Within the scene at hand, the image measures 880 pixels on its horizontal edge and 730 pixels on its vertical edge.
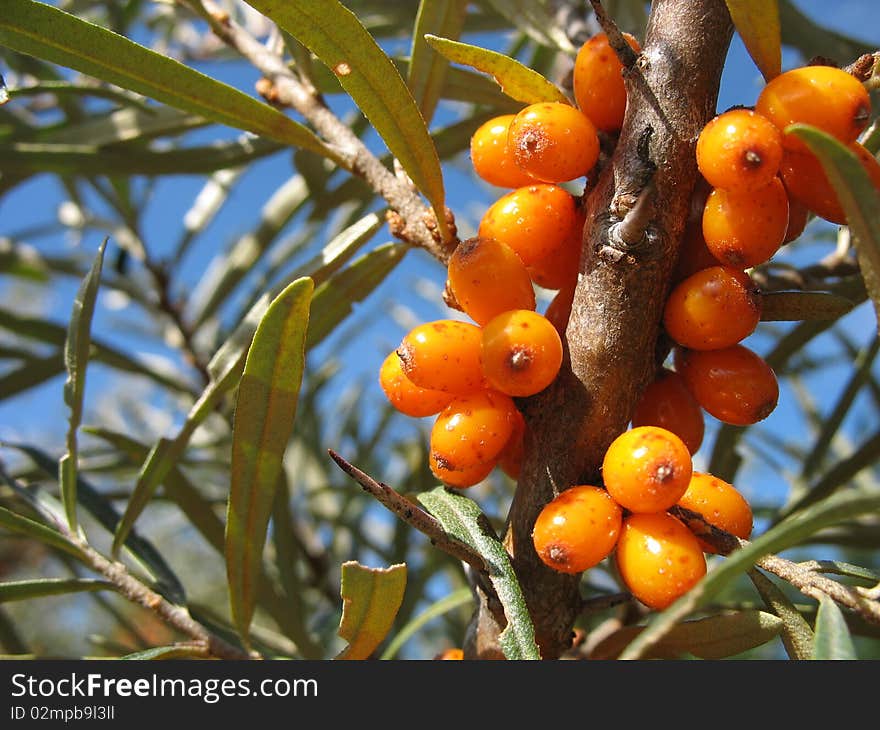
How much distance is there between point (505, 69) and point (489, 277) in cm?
24

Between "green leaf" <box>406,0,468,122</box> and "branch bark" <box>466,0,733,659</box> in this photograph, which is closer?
"branch bark" <box>466,0,733,659</box>

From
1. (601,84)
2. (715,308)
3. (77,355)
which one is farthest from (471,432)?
(77,355)

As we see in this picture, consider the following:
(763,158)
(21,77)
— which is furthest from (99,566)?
(21,77)

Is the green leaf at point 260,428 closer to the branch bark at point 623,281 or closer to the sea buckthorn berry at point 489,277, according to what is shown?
the sea buckthorn berry at point 489,277

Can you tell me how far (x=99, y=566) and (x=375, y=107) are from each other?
73 cm

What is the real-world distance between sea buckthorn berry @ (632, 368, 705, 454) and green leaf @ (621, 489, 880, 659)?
310 millimetres

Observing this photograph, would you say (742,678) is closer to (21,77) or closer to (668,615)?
(668,615)

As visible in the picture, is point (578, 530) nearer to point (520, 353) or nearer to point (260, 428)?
point (520, 353)

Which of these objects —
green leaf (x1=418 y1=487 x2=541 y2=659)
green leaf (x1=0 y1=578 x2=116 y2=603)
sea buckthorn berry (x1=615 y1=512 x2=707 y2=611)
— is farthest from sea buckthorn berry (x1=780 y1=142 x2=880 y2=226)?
green leaf (x1=0 y1=578 x2=116 y2=603)

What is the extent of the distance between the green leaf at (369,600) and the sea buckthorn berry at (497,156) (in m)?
0.45

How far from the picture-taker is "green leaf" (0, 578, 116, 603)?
0.99 meters

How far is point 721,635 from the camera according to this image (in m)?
0.79

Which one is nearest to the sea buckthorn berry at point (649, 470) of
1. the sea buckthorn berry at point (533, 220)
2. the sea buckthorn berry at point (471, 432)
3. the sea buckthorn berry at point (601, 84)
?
the sea buckthorn berry at point (471, 432)

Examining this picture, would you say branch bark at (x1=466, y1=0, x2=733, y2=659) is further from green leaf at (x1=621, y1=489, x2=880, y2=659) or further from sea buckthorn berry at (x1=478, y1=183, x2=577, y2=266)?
green leaf at (x1=621, y1=489, x2=880, y2=659)
